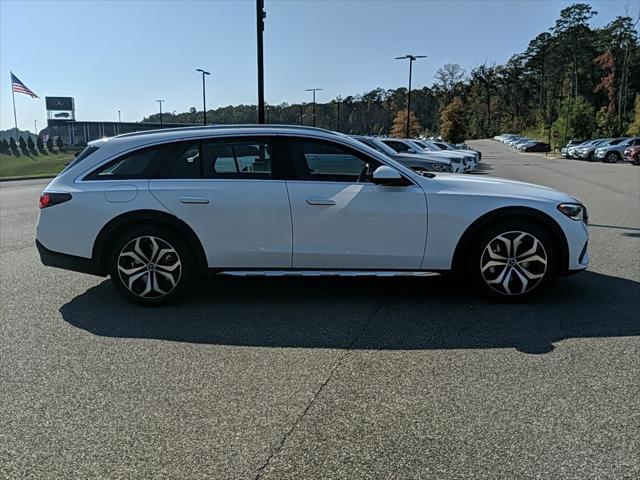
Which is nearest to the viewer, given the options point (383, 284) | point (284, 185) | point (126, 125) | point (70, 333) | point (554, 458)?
point (554, 458)

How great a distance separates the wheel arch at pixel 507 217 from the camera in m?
4.90

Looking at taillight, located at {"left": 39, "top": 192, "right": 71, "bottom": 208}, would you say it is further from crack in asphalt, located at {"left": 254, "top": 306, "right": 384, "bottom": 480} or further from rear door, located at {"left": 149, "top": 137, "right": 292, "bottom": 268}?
crack in asphalt, located at {"left": 254, "top": 306, "right": 384, "bottom": 480}

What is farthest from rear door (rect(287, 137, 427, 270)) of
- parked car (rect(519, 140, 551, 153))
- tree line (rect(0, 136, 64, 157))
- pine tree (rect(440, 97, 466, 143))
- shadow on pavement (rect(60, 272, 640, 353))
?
pine tree (rect(440, 97, 466, 143))

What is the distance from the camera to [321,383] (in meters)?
3.48

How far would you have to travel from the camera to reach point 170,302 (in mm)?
5031

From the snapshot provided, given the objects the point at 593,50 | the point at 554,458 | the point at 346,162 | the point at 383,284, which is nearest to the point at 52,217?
the point at 346,162

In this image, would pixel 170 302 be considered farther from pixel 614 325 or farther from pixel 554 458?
pixel 614 325

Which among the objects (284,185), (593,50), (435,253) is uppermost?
(593,50)

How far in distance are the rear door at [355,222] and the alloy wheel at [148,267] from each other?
112 centimetres

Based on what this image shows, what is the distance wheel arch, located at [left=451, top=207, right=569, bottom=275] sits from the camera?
16.1 ft

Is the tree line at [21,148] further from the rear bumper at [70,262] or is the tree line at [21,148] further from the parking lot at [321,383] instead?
the parking lot at [321,383]

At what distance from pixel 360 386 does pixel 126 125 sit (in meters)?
91.5

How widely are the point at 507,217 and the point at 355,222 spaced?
4.55 feet

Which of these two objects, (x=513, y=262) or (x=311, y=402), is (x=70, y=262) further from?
(x=513, y=262)
